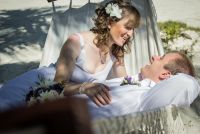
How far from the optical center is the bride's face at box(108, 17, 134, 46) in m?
2.69

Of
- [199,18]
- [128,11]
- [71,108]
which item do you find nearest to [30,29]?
[199,18]

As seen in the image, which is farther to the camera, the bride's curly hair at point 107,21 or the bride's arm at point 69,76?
the bride's curly hair at point 107,21

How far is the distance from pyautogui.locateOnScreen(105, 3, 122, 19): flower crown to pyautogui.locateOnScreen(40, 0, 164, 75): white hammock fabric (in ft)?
2.44

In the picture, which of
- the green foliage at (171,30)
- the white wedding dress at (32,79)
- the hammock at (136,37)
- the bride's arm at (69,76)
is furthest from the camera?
the green foliage at (171,30)

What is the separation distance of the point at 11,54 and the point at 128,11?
135 inches

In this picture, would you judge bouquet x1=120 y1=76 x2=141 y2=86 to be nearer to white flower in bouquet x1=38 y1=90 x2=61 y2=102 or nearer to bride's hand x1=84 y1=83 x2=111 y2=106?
bride's hand x1=84 y1=83 x2=111 y2=106

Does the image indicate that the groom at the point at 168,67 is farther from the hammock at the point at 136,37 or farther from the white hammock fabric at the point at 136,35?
the white hammock fabric at the point at 136,35

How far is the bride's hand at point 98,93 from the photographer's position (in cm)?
245

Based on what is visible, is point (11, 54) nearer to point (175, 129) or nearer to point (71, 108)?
point (175, 129)

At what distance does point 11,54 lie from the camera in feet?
18.9

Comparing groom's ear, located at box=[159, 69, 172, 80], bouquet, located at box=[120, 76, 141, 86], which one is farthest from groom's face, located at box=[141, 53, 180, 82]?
bouquet, located at box=[120, 76, 141, 86]

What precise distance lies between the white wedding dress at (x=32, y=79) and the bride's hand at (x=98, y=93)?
318mm

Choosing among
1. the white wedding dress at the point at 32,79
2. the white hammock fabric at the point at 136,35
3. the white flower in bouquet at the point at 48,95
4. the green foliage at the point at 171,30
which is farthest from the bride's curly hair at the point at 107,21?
the green foliage at the point at 171,30

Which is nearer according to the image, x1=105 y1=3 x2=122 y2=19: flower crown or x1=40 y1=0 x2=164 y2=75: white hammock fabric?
x1=105 y1=3 x2=122 y2=19: flower crown
